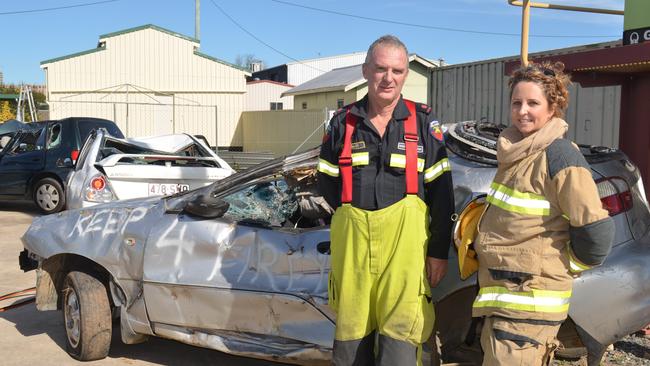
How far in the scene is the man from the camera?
8.33 feet

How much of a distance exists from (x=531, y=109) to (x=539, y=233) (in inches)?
18.3

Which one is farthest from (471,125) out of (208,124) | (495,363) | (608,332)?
(208,124)

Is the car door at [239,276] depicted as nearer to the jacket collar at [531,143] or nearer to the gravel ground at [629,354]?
the jacket collar at [531,143]

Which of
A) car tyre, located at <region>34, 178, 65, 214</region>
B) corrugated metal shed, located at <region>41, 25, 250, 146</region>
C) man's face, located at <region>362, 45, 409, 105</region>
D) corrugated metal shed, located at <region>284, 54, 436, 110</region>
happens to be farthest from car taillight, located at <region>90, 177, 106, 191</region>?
corrugated metal shed, located at <region>41, 25, 250, 146</region>

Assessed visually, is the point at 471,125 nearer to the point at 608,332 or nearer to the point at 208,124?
the point at 608,332

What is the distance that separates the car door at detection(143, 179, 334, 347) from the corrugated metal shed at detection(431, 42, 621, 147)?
4.14 meters

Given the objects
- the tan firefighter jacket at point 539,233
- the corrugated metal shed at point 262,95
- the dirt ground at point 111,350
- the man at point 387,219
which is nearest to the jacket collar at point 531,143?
the tan firefighter jacket at point 539,233

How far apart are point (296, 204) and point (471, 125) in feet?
4.25

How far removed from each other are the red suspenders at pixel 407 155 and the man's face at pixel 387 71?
0.45 ft

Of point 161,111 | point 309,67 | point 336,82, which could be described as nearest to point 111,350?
point 161,111

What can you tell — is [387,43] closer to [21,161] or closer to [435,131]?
[435,131]

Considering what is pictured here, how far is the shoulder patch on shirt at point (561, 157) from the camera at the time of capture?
2150 mm

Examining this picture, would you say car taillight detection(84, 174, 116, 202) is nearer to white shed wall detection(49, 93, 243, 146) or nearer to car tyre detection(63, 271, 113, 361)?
car tyre detection(63, 271, 113, 361)

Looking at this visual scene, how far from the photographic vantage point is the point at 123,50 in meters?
21.9
